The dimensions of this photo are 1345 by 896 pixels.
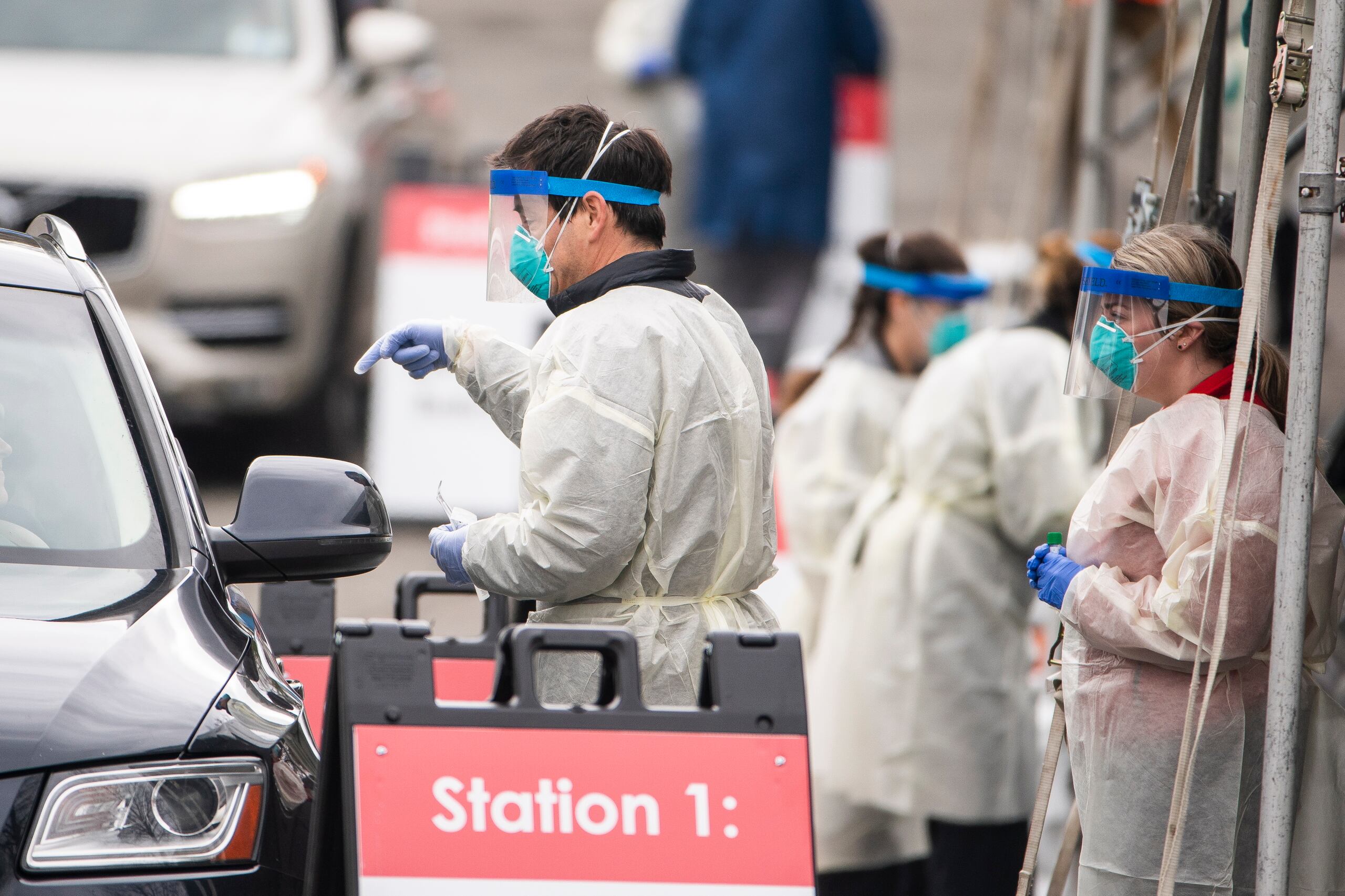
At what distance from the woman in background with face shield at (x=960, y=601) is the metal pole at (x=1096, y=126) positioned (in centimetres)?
161

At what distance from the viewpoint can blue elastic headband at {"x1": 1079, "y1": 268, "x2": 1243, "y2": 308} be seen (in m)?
3.18

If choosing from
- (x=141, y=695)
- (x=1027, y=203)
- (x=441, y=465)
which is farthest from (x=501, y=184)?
(x=1027, y=203)

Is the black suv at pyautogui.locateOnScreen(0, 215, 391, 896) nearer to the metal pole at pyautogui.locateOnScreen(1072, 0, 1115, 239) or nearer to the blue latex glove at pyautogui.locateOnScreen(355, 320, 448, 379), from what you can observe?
the blue latex glove at pyautogui.locateOnScreen(355, 320, 448, 379)

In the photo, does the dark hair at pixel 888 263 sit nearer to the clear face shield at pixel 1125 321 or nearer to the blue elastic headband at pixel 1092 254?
the blue elastic headband at pixel 1092 254

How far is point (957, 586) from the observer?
5570 millimetres

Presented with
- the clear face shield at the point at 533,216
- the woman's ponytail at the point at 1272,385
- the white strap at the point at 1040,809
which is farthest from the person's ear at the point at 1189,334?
the clear face shield at the point at 533,216

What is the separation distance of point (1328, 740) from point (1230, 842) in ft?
0.81

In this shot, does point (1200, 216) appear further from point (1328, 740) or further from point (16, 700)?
point (16, 700)

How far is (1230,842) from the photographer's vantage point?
3107 millimetres

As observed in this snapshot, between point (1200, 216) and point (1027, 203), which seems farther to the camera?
point (1027, 203)

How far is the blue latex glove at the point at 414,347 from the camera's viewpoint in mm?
3553

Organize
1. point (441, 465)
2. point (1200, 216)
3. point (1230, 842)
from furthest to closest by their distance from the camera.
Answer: point (441, 465) → point (1200, 216) → point (1230, 842)

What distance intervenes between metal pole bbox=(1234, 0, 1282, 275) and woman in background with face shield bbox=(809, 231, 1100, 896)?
1.78 m

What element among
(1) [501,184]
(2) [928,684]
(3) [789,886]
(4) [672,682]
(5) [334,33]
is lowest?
(2) [928,684]
